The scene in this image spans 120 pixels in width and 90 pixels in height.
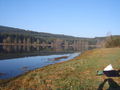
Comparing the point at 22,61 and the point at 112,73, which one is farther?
the point at 22,61

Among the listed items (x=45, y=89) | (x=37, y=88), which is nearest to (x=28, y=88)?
(x=37, y=88)

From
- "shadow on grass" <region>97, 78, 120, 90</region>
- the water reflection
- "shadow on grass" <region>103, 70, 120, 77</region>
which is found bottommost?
the water reflection

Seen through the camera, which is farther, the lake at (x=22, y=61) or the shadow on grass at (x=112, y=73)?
the lake at (x=22, y=61)

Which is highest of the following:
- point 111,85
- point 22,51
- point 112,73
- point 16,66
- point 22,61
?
point 112,73

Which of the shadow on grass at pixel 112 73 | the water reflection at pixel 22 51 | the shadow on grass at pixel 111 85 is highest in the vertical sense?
the shadow on grass at pixel 112 73

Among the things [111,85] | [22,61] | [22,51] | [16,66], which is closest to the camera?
[111,85]

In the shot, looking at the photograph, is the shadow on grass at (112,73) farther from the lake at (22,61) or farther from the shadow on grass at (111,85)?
the lake at (22,61)

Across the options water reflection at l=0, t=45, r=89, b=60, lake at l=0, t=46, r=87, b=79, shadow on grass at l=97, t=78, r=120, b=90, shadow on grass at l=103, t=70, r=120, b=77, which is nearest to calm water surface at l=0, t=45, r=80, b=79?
lake at l=0, t=46, r=87, b=79

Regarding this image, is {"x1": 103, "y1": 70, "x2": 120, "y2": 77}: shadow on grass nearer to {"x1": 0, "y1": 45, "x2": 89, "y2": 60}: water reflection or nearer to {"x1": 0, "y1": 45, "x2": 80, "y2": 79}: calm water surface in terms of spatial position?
{"x1": 0, "y1": 45, "x2": 80, "y2": 79}: calm water surface

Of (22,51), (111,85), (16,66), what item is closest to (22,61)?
(16,66)

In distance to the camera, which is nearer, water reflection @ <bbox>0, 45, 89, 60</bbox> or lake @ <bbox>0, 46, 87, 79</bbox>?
lake @ <bbox>0, 46, 87, 79</bbox>

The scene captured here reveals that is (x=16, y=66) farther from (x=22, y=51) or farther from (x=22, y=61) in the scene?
(x=22, y=51)

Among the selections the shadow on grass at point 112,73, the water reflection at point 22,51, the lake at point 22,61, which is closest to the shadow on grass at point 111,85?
the shadow on grass at point 112,73

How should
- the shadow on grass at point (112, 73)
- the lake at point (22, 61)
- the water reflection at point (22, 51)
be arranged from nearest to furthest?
1. the shadow on grass at point (112, 73)
2. the lake at point (22, 61)
3. the water reflection at point (22, 51)
